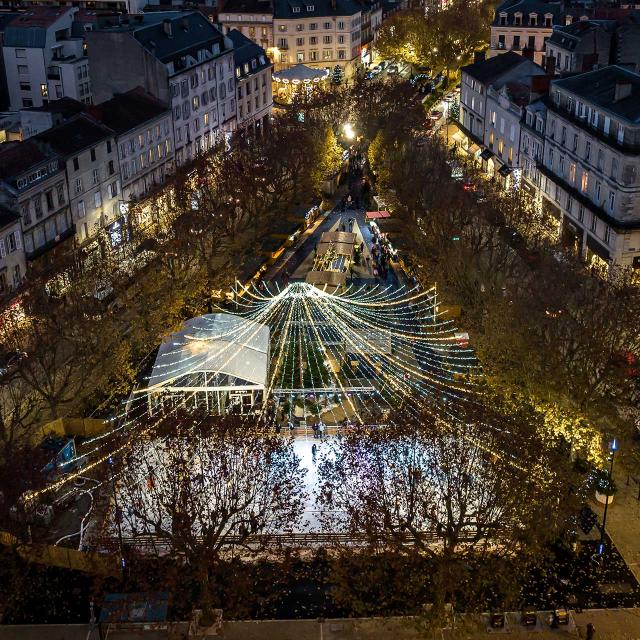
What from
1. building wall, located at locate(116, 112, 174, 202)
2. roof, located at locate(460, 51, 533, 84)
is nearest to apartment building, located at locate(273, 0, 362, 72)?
roof, located at locate(460, 51, 533, 84)

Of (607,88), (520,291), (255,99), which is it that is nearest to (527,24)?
(255,99)

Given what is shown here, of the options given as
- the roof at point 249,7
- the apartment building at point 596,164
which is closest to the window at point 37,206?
Answer: the apartment building at point 596,164

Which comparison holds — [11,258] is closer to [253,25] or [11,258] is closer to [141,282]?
[141,282]

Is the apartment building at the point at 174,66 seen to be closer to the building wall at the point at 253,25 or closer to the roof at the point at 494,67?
the roof at the point at 494,67

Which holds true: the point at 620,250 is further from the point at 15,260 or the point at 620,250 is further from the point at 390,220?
the point at 15,260

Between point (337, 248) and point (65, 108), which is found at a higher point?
point (65, 108)

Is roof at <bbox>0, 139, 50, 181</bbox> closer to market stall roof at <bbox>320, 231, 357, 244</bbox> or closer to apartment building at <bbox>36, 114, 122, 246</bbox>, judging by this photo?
apartment building at <bbox>36, 114, 122, 246</bbox>
